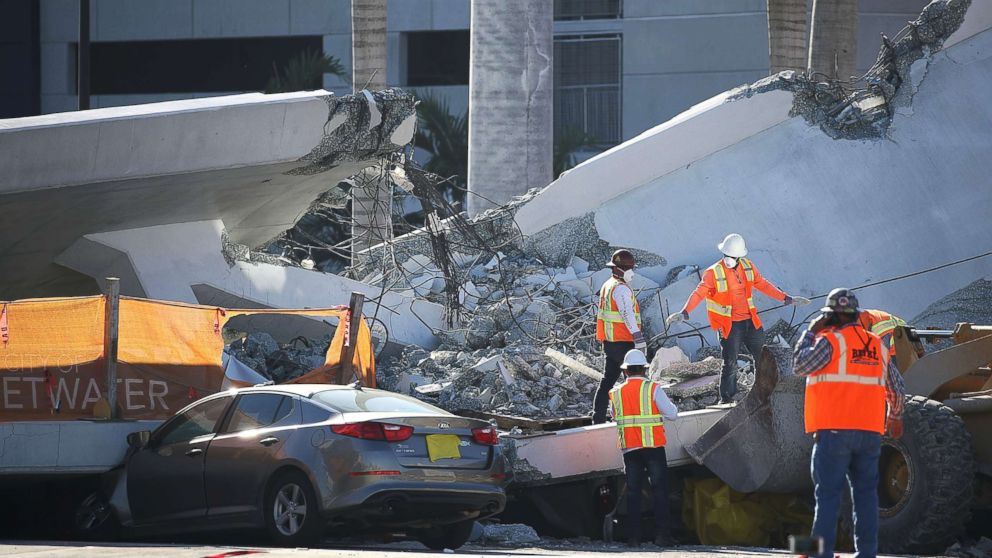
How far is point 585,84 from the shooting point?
35.4m

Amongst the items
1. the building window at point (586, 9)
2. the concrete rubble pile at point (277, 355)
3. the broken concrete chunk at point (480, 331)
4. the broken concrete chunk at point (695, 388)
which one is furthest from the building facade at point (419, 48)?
the broken concrete chunk at point (695, 388)

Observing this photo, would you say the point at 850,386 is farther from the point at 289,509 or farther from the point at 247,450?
the point at 247,450

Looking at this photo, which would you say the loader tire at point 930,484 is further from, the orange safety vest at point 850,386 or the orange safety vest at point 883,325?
the orange safety vest at point 850,386

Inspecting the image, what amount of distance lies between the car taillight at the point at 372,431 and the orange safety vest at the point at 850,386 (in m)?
3.07

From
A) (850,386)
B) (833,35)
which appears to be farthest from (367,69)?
(850,386)

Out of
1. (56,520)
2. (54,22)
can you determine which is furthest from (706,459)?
→ (54,22)

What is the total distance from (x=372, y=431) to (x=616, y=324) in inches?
132

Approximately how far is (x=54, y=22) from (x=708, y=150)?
25224mm

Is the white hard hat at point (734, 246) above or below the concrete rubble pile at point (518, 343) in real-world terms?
above

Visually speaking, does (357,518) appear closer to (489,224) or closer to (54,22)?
(489,224)

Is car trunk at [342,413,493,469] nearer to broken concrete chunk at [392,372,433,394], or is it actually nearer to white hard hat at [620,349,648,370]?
white hard hat at [620,349,648,370]

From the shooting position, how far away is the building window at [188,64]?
38375 millimetres

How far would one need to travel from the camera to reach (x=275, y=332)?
1723 centimetres

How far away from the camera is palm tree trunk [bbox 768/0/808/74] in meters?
21.6
